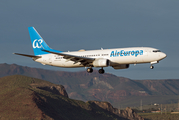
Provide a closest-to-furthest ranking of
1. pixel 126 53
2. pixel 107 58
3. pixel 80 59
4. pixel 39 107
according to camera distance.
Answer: pixel 126 53 → pixel 107 58 → pixel 80 59 → pixel 39 107

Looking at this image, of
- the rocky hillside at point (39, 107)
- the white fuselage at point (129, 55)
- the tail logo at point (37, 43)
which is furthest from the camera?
the rocky hillside at point (39, 107)

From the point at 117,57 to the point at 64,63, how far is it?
16.4 m

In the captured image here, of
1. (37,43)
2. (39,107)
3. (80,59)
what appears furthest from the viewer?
(39,107)

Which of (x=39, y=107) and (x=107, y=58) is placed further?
(x=39, y=107)

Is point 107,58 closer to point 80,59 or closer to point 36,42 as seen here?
point 80,59

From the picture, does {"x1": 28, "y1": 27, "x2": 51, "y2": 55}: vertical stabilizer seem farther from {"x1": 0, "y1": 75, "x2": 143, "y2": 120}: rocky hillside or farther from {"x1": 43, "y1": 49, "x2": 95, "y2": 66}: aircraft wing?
{"x1": 0, "y1": 75, "x2": 143, "y2": 120}: rocky hillside

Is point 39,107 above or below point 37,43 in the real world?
below

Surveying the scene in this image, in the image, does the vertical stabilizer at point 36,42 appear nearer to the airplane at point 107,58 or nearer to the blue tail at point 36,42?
the blue tail at point 36,42

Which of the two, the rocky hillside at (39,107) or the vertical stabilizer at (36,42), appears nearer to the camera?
the vertical stabilizer at (36,42)

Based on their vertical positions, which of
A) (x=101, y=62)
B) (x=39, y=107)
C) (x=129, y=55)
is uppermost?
(x=129, y=55)

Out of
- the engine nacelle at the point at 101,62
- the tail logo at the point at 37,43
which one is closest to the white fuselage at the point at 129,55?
the engine nacelle at the point at 101,62

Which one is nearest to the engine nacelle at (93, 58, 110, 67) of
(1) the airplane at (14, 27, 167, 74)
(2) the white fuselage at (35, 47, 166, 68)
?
(1) the airplane at (14, 27, 167, 74)

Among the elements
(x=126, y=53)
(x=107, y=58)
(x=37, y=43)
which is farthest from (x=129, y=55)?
(x=37, y=43)

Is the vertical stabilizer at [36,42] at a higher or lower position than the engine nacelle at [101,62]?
higher
